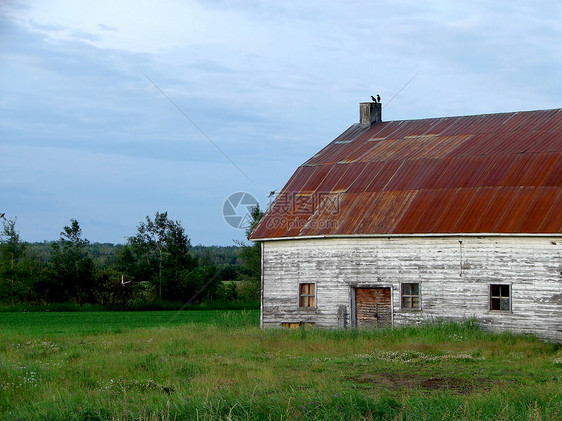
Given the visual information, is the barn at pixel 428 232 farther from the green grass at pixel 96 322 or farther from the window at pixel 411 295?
the green grass at pixel 96 322

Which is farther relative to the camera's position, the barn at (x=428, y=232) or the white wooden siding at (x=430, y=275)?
the barn at (x=428, y=232)

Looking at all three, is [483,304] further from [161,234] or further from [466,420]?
[161,234]

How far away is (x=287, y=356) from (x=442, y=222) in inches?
295

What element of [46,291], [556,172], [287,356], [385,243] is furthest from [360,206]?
[46,291]

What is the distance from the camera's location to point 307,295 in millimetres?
25250

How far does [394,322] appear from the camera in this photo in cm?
2328

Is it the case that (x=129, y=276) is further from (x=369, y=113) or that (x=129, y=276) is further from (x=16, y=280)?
(x=369, y=113)

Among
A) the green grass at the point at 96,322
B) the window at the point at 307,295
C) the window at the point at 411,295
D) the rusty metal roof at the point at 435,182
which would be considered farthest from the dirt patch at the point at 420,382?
the green grass at the point at 96,322

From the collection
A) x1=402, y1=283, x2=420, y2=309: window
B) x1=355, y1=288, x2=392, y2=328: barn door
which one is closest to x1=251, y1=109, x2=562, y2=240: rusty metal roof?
x1=402, y1=283, x2=420, y2=309: window

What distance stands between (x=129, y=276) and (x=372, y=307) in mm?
31318

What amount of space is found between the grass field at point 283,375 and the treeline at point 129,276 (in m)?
23.9

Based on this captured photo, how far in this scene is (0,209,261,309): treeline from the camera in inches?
1922

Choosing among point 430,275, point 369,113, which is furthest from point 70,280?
point 430,275

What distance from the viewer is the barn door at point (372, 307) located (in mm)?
24141
